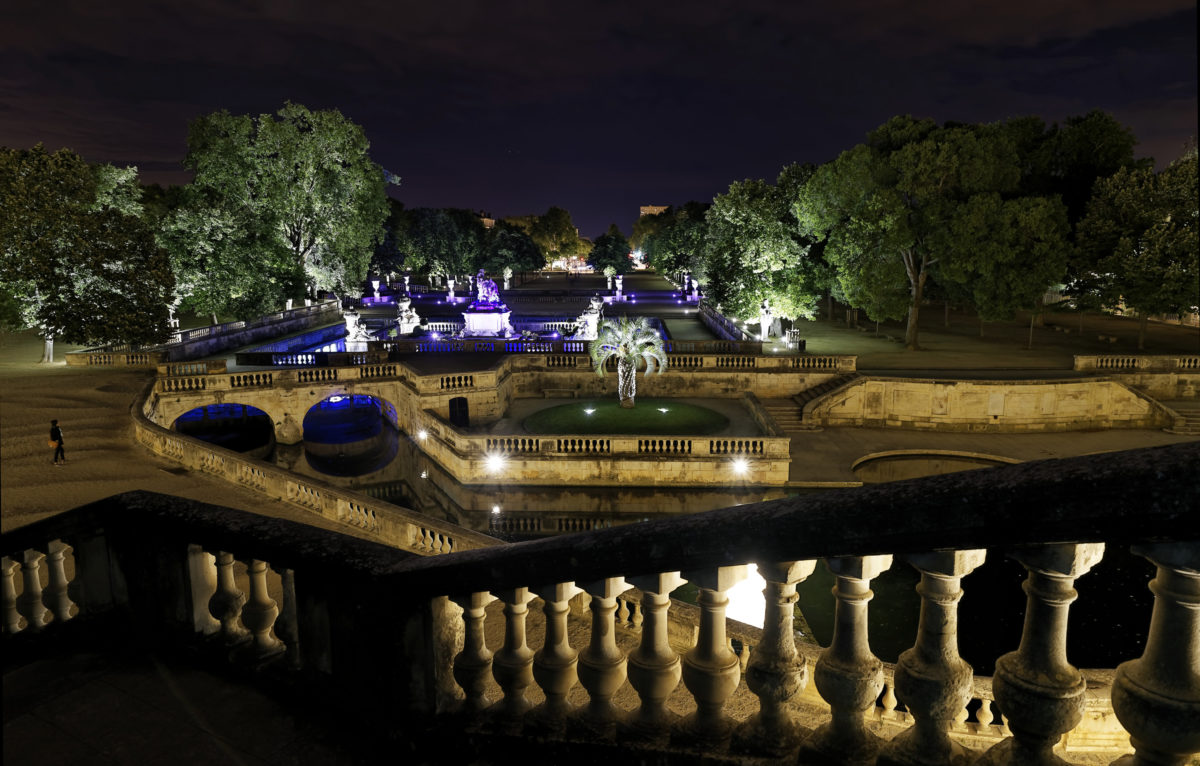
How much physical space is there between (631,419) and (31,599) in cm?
2254

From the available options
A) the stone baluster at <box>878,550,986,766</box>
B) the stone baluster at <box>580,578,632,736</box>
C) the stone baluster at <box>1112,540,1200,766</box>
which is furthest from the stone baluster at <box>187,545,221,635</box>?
the stone baluster at <box>1112,540,1200,766</box>

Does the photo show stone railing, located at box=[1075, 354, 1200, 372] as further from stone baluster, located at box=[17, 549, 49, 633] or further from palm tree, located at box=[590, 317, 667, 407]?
stone baluster, located at box=[17, 549, 49, 633]

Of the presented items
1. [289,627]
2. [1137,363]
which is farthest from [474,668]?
[1137,363]

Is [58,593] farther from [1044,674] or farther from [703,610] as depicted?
[1044,674]

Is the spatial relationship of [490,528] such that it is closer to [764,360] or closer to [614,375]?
[614,375]

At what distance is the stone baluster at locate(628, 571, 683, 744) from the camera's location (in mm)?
3094

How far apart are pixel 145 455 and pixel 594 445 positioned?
1230 cm

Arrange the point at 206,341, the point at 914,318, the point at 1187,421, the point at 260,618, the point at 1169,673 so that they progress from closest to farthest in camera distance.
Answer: the point at 1169,673
the point at 260,618
the point at 1187,421
the point at 206,341
the point at 914,318

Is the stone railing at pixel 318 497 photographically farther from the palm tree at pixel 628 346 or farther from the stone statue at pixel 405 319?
the stone statue at pixel 405 319

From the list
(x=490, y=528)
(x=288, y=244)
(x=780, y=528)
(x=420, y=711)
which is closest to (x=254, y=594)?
(x=420, y=711)

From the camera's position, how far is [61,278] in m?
24.2

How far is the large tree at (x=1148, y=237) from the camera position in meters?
32.4

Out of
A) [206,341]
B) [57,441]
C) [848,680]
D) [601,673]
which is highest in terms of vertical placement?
[848,680]

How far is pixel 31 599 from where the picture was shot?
479 cm
